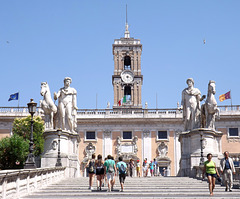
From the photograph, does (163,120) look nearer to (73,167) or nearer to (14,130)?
(14,130)

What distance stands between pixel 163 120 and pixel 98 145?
8.90 m

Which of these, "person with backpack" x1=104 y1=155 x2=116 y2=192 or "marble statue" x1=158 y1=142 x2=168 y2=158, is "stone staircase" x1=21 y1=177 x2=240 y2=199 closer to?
"person with backpack" x1=104 y1=155 x2=116 y2=192

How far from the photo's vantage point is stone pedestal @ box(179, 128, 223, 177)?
73.4 ft

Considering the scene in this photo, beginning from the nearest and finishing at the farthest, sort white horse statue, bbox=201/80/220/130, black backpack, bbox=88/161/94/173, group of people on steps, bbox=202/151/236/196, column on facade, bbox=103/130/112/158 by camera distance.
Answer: group of people on steps, bbox=202/151/236/196 → black backpack, bbox=88/161/94/173 → white horse statue, bbox=201/80/220/130 → column on facade, bbox=103/130/112/158

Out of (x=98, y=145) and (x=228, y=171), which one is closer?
(x=228, y=171)

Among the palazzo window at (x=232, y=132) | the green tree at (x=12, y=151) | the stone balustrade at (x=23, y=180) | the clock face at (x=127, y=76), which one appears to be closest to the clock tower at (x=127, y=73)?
the clock face at (x=127, y=76)

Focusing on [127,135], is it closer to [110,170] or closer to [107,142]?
[107,142]

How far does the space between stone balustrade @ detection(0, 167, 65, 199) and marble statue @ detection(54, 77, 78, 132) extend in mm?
5228

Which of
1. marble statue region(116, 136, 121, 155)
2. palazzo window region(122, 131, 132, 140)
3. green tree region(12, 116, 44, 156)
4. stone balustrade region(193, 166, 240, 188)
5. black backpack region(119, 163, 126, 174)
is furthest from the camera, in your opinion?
palazzo window region(122, 131, 132, 140)

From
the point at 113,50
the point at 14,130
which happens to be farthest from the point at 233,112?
the point at 14,130

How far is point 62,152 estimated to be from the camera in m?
23.4

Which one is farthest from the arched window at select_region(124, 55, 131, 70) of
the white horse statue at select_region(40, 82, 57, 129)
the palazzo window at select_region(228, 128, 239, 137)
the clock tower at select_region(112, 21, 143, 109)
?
the white horse statue at select_region(40, 82, 57, 129)

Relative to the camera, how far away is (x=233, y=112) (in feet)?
162

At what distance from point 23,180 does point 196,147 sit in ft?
41.0
